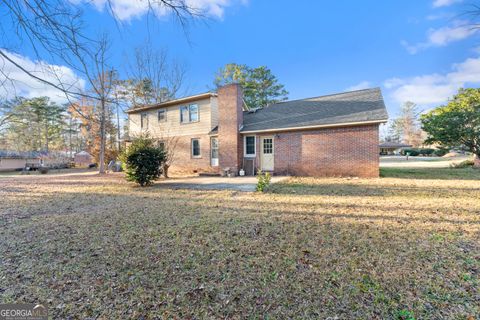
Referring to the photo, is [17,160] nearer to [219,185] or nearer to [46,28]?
[219,185]

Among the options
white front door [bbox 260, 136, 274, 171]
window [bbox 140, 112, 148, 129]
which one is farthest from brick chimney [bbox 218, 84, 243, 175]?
window [bbox 140, 112, 148, 129]

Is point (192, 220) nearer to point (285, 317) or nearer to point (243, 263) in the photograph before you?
point (243, 263)

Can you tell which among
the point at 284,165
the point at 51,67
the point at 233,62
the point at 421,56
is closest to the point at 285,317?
the point at 51,67

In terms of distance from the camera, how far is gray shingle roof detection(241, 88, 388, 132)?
405 inches

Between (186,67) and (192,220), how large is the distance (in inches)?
831

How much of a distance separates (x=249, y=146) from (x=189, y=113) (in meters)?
5.33

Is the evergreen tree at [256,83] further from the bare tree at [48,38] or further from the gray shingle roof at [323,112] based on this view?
the bare tree at [48,38]

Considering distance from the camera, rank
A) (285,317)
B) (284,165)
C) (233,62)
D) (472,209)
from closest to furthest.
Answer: (285,317), (472,209), (284,165), (233,62)

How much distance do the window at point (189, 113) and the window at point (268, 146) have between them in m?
5.28

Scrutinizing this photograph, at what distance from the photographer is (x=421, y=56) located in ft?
36.6

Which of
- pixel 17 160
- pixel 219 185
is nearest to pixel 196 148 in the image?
pixel 219 185

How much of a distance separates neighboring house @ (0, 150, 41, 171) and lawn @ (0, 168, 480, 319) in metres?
32.1

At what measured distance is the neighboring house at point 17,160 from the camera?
87.8ft

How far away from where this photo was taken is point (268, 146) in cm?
1234
